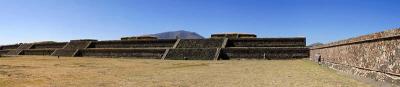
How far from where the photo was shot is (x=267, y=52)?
35812mm

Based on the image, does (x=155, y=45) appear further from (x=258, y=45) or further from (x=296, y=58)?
(x=296, y=58)

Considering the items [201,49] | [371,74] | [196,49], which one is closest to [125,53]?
[196,49]

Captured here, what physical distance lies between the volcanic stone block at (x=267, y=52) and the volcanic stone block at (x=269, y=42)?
3.49 meters

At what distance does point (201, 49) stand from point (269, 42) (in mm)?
6850

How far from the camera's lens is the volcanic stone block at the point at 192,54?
36156 millimetres

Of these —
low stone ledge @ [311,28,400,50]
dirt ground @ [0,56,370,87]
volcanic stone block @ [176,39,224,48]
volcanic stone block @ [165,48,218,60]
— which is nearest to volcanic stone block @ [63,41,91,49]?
volcanic stone block @ [176,39,224,48]

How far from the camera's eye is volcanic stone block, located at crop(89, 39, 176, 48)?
44250 millimetres

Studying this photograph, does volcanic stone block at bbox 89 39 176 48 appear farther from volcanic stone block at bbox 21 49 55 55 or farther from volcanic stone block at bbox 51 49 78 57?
volcanic stone block at bbox 21 49 55 55

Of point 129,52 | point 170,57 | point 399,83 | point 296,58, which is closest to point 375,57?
point 399,83

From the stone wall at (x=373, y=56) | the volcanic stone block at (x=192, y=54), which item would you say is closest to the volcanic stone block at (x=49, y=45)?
the volcanic stone block at (x=192, y=54)

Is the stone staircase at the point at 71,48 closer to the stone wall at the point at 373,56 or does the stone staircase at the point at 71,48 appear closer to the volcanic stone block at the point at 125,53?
the volcanic stone block at the point at 125,53

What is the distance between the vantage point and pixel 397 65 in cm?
987

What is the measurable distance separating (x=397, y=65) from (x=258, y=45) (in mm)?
30244

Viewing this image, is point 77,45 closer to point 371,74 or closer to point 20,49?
point 20,49
